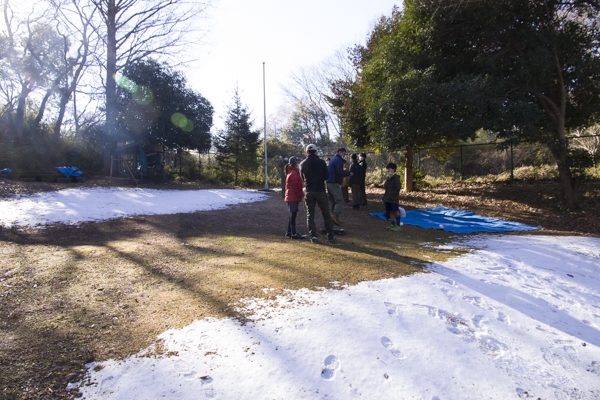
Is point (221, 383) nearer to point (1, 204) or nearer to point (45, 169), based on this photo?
point (1, 204)

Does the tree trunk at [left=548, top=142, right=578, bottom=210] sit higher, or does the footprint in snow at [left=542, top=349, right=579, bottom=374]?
the tree trunk at [left=548, top=142, right=578, bottom=210]

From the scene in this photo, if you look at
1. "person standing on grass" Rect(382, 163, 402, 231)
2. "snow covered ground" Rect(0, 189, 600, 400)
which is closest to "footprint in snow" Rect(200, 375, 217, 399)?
"snow covered ground" Rect(0, 189, 600, 400)

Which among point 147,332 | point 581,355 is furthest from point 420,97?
point 147,332

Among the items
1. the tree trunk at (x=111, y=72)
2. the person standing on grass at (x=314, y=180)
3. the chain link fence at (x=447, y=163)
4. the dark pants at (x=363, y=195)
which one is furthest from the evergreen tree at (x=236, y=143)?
the person standing on grass at (x=314, y=180)

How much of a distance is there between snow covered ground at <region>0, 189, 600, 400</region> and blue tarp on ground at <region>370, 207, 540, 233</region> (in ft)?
11.8

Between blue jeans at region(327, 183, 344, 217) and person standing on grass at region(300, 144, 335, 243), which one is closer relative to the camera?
person standing on grass at region(300, 144, 335, 243)

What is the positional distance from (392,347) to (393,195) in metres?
4.93

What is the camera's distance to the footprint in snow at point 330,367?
8.65ft

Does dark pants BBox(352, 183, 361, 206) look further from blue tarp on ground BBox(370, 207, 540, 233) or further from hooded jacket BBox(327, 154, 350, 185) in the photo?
hooded jacket BBox(327, 154, 350, 185)

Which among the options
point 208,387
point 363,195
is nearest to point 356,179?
point 363,195

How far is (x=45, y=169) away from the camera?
1546 cm

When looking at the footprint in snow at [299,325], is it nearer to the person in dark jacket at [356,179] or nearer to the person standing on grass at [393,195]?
the person standing on grass at [393,195]

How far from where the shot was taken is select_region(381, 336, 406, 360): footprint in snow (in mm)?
2896

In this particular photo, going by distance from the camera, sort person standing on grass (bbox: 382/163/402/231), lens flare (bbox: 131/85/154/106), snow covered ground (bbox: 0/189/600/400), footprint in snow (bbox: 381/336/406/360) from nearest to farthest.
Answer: snow covered ground (bbox: 0/189/600/400) < footprint in snow (bbox: 381/336/406/360) < person standing on grass (bbox: 382/163/402/231) < lens flare (bbox: 131/85/154/106)
